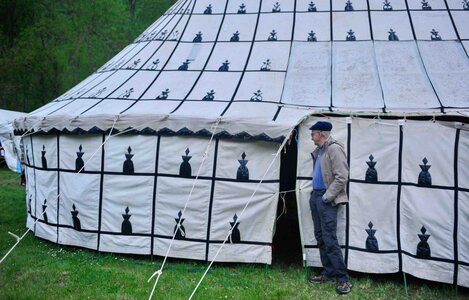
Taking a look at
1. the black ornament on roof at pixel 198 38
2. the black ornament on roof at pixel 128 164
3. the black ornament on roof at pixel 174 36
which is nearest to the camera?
the black ornament on roof at pixel 128 164

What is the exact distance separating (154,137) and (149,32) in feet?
7.24

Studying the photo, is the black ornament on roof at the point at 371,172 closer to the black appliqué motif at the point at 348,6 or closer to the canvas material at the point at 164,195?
the canvas material at the point at 164,195

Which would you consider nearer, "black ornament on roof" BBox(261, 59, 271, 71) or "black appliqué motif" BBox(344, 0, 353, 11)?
"black ornament on roof" BBox(261, 59, 271, 71)

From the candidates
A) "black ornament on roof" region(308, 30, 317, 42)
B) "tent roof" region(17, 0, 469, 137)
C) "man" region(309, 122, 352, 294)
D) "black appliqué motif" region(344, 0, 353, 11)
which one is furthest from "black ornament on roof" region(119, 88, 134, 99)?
"black appliqué motif" region(344, 0, 353, 11)

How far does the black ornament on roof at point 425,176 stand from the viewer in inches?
173

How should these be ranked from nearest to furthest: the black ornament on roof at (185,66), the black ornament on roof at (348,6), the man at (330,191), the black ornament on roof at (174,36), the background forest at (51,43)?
the man at (330,191) < the black ornament on roof at (185,66) < the black ornament on roof at (348,6) < the black ornament on roof at (174,36) < the background forest at (51,43)

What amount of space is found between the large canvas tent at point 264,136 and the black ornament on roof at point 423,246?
1 cm

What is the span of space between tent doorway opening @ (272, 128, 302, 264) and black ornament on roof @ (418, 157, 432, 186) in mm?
1277

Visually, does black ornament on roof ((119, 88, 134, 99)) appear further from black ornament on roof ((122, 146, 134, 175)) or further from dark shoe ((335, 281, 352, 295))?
dark shoe ((335, 281, 352, 295))

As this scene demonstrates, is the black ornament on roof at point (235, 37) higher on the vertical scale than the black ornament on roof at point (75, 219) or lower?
higher

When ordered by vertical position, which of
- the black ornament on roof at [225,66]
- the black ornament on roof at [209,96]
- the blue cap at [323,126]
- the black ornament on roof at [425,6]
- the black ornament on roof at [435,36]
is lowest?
the blue cap at [323,126]

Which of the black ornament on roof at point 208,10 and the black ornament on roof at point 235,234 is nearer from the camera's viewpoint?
the black ornament on roof at point 235,234

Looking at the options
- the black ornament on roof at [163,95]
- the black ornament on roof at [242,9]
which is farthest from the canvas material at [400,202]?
the black ornament on roof at [242,9]

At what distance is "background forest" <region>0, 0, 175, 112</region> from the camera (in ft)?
55.8
